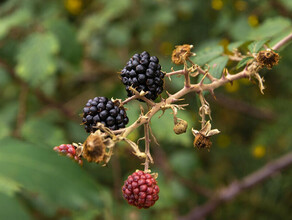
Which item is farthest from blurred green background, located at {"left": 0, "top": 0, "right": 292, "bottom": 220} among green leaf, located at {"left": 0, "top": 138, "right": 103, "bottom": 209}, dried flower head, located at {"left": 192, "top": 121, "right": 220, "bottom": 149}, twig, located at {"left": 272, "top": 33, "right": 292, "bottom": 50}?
green leaf, located at {"left": 0, "top": 138, "right": 103, "bottom": 209}

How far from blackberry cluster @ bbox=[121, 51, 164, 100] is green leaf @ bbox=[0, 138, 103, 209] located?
0.28m

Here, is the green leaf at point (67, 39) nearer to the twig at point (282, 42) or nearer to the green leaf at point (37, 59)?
the green leaf at point (37, 59)

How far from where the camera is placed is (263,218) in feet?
7.67

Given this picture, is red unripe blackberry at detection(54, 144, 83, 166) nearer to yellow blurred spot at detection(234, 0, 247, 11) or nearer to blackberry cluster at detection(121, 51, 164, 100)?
blackberry cluster at detection(121, 51, 164, 100)

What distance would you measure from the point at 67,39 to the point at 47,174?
1.68 meters

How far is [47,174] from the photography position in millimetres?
855

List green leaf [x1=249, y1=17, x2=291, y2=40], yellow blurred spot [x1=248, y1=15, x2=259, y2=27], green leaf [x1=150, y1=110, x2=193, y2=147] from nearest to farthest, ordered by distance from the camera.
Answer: green leaf [x1=249, y1=17, x2=291, y2=40]
green leaf [x1=150, y1=110, x2=193, y2=147]
yellow blurred spot [x1=248, y1=15, x2=259, y2=27]

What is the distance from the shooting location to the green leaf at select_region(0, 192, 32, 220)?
2.31ft

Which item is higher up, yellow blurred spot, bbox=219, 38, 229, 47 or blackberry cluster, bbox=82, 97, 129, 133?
yellow blurred spot, bbox=219, 38, 229, 47

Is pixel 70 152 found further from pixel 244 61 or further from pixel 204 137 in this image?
pixel 244 61

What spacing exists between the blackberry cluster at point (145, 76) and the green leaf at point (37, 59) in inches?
45.4

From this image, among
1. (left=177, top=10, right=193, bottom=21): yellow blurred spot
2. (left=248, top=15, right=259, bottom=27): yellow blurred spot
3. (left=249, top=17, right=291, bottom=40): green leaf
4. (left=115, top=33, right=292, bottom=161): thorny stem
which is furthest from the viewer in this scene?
(left=177, top=10, right=193, bottom=21): yellow blurred spot

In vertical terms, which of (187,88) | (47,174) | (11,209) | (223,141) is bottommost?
(11,209)

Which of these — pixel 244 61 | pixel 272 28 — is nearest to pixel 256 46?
pixel 244 61
